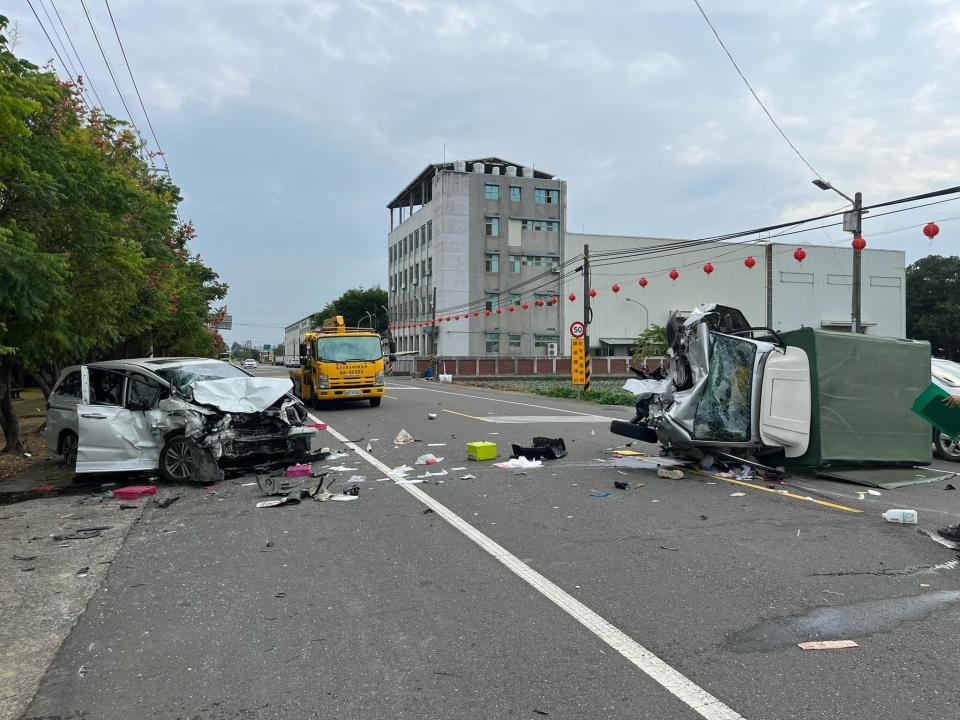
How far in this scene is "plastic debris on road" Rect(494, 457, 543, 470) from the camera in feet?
Answer: 34.0

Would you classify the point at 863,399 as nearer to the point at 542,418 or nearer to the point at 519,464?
the point at 519,464

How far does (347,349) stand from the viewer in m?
22.6

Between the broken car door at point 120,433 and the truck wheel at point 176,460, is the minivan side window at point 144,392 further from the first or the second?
the truck wheel at point 176,460

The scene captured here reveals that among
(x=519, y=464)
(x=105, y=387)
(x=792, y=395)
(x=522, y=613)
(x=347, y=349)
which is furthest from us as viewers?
(x=347, y=349)

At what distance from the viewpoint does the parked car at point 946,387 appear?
36.0 ft

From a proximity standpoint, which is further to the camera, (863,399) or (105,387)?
(105,387)

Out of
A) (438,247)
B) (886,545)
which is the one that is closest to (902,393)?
(886,545)

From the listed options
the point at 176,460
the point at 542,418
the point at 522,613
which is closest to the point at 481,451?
the point at 176,460

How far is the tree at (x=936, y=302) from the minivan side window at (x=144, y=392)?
80.9 m

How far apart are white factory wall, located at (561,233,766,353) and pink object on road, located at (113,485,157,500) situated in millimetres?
61036

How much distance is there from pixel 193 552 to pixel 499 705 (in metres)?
3.83

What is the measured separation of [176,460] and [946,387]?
1158cm

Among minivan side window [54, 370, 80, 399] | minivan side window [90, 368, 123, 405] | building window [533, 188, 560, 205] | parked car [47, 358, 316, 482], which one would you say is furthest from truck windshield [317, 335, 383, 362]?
building window [533, 188, 560, 205]

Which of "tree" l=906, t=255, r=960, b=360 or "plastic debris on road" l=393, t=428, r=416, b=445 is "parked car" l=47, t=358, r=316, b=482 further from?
"tree" l=906, t=255, r=960, b=360
